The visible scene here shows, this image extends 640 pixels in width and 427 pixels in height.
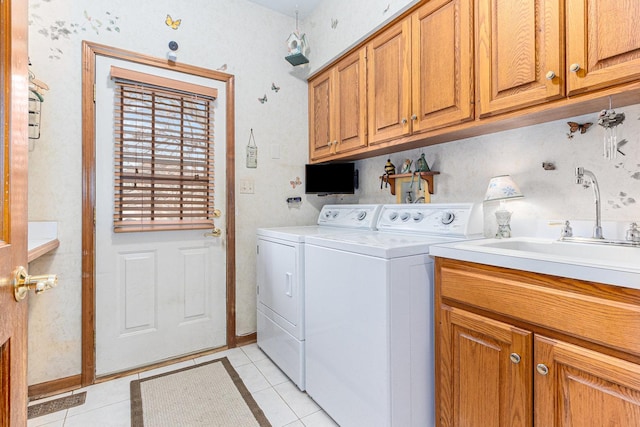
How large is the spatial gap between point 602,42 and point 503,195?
69 centimetres

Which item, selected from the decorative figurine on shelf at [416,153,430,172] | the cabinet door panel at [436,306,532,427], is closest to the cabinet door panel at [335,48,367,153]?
the decorative figurine on shelf at [416,153,430,172]

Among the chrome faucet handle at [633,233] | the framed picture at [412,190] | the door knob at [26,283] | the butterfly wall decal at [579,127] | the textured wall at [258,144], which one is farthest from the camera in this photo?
the framed picture at [412,190]

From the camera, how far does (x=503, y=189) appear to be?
1.54m

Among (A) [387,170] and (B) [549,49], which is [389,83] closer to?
(A) [387,170]

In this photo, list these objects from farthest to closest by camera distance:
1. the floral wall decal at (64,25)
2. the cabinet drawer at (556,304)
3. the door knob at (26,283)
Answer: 1. the floral wall decal at (64,25)
2. the cabinet drawer at (556,304)
3. the door knob at (26,283)

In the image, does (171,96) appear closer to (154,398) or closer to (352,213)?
(352,213)

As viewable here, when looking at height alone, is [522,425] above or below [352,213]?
below

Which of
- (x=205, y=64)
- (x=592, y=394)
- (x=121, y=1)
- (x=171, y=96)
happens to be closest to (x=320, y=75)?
(x=205, y=64)

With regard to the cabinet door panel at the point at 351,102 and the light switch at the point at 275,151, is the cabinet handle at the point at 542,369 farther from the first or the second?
the light switch at the point at 275,151

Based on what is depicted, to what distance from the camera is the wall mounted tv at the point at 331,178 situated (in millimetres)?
2707

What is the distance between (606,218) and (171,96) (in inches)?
101

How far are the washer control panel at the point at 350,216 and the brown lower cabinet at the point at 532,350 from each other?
87 centimetres

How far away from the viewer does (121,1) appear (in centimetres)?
204

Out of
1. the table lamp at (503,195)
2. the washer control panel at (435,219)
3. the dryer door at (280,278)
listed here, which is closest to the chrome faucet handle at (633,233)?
the table lamp at (503,195)
